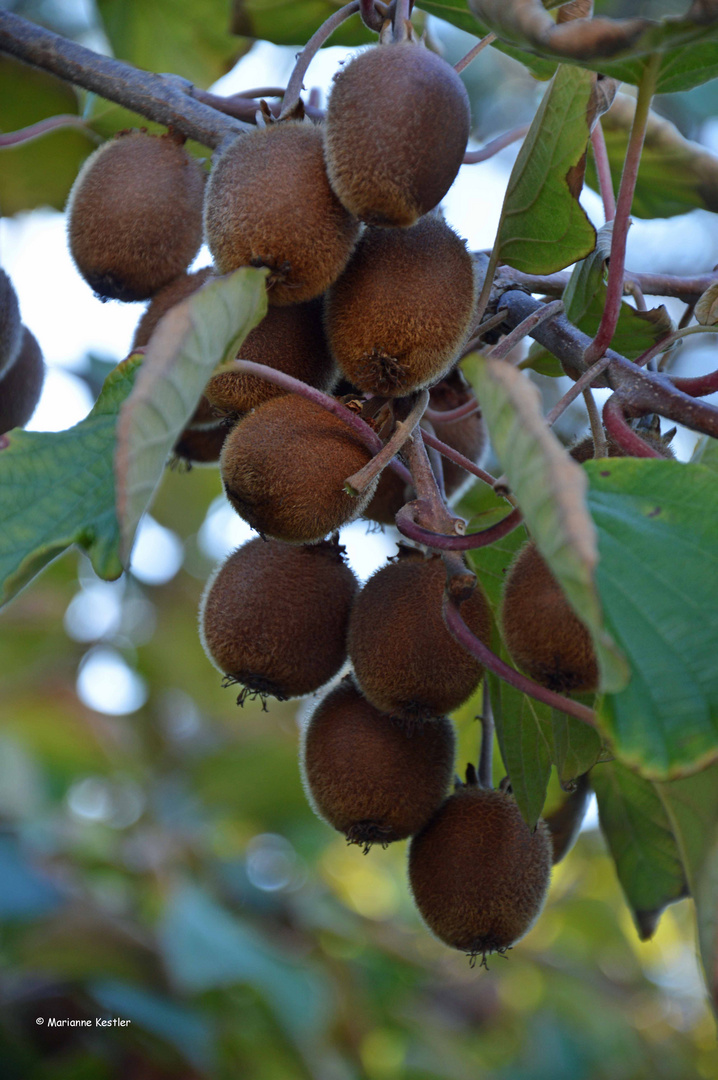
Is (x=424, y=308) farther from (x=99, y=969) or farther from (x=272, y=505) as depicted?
(x=99, y=969)

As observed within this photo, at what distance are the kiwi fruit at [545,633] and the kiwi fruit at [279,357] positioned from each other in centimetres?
28

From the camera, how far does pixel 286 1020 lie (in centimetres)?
200

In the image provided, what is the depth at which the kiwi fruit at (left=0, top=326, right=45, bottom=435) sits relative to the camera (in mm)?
1290

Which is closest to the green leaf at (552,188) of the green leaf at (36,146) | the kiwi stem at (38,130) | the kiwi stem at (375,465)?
the kiwi stem at (375,465)

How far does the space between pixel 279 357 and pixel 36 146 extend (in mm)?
981

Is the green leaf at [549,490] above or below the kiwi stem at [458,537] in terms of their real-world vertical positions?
above

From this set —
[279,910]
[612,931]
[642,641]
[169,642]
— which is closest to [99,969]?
[279,910]

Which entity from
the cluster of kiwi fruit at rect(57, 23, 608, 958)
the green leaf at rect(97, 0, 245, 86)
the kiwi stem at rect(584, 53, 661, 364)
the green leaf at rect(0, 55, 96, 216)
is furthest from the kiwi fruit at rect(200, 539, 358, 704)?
the green leaf at rect(97, 0, 245, 86)

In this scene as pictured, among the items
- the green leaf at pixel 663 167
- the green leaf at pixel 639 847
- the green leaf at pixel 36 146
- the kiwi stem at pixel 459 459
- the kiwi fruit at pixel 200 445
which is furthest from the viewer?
the green leaf at pixel 36 146

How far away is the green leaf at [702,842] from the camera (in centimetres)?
65

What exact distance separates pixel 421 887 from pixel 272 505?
1.49 ft

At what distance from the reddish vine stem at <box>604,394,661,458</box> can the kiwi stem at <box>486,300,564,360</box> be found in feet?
0.35

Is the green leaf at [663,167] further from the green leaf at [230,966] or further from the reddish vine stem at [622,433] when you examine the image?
the green leaf at [230,966]

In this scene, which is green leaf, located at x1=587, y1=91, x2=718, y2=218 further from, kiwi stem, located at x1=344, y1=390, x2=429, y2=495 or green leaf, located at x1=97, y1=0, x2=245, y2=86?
kiwi stem, located at x1=344, y1=390, x2=429, y2=495
